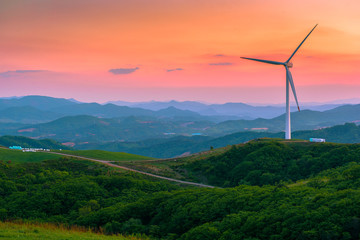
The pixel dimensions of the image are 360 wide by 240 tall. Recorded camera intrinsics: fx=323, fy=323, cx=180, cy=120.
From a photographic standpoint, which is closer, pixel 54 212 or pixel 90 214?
pixel 90 214

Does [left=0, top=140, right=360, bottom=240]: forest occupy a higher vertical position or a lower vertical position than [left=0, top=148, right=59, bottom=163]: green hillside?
lower

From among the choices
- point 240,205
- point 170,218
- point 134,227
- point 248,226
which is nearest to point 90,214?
point 134,227

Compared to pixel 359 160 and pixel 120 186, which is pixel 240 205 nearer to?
pixel 120 186

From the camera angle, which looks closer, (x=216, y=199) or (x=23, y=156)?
(x=216, y=199)

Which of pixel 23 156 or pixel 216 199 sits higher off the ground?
pixel 23 156

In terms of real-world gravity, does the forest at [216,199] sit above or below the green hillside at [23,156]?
below

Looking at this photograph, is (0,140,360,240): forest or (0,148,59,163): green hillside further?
(0,148,59,163): green hillside

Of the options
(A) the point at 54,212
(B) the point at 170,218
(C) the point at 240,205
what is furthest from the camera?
(A) the point at 54,212

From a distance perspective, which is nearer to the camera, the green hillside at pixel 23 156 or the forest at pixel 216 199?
the forest at pixel 216 199
